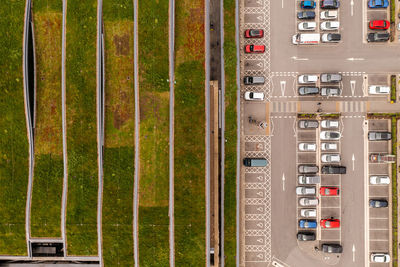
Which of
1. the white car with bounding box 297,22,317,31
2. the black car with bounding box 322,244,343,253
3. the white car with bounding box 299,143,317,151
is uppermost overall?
the white car with bounding box 297,22,317,31

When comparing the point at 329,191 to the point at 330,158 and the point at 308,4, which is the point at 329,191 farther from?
the point at 308,4

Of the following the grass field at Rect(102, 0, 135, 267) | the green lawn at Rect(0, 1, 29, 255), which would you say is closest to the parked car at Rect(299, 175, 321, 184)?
the grass field at Rect(102, 0, 135, 267)

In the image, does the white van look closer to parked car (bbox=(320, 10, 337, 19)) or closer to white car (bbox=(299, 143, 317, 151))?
parked car (bbox=(320, 10, 337, 19))

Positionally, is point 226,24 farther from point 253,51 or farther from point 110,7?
point 110,7

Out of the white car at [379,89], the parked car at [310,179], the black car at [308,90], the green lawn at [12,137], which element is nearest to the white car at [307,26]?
the black car at [308,90]

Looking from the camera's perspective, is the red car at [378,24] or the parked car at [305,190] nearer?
the red car at [378,24]

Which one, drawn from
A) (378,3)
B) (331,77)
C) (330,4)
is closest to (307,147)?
(331,77)

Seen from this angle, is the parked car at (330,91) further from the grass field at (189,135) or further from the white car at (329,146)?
the grass field at (189,135)
